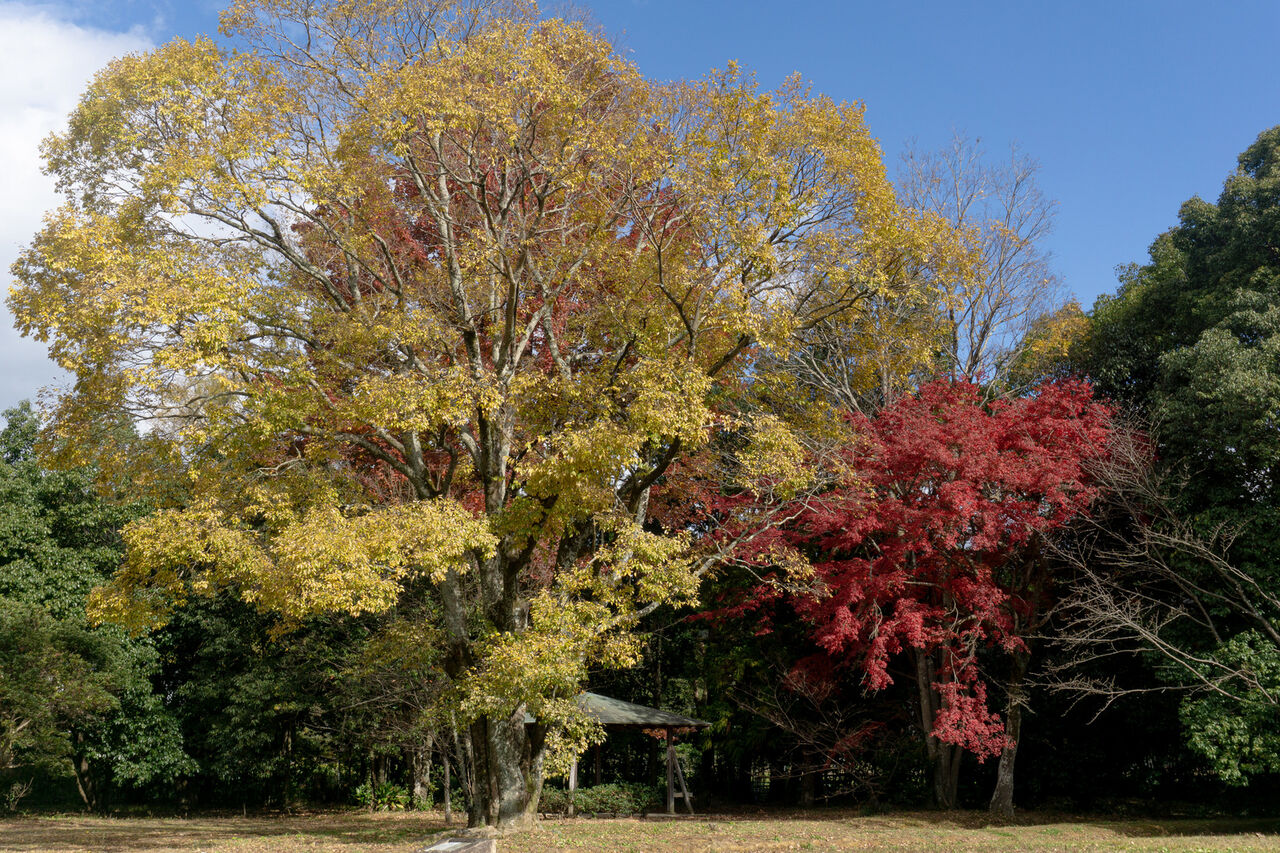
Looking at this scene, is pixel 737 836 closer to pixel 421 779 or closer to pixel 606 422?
pixel 606 422

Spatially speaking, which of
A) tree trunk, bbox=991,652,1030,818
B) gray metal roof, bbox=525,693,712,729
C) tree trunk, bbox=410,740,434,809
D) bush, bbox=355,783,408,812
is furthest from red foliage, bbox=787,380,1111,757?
bush, bbox=355,783,408,812

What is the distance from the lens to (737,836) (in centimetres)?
1104

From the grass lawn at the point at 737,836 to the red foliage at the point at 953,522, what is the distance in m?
1.67

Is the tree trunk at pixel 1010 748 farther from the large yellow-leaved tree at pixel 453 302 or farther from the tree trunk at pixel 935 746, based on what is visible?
the large yellow-leaved tree at pixel 453 302

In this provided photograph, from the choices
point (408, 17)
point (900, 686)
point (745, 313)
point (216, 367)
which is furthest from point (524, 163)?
point (900, 686)

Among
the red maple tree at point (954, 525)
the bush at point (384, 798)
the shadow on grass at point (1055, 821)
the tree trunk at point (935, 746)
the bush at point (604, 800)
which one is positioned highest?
the red maple tree at point (954, 525)

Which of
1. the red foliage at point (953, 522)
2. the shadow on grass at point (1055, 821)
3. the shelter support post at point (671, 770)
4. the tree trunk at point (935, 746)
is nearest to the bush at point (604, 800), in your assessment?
the shelter support post at point (671, 770)

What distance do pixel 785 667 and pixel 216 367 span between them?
1209 centimetres

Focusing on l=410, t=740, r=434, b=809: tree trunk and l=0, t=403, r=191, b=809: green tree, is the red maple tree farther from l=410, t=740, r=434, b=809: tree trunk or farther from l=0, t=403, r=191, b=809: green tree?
l=0, t=403, r=191, b=809: green tree

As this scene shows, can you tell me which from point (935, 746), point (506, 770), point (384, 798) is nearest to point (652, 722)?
point (935, 746)

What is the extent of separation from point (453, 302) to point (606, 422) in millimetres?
3421

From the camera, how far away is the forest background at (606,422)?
9.34m

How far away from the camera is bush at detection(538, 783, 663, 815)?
17062 millimetres

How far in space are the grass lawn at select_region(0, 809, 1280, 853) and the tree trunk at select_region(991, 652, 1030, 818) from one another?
0.40m
